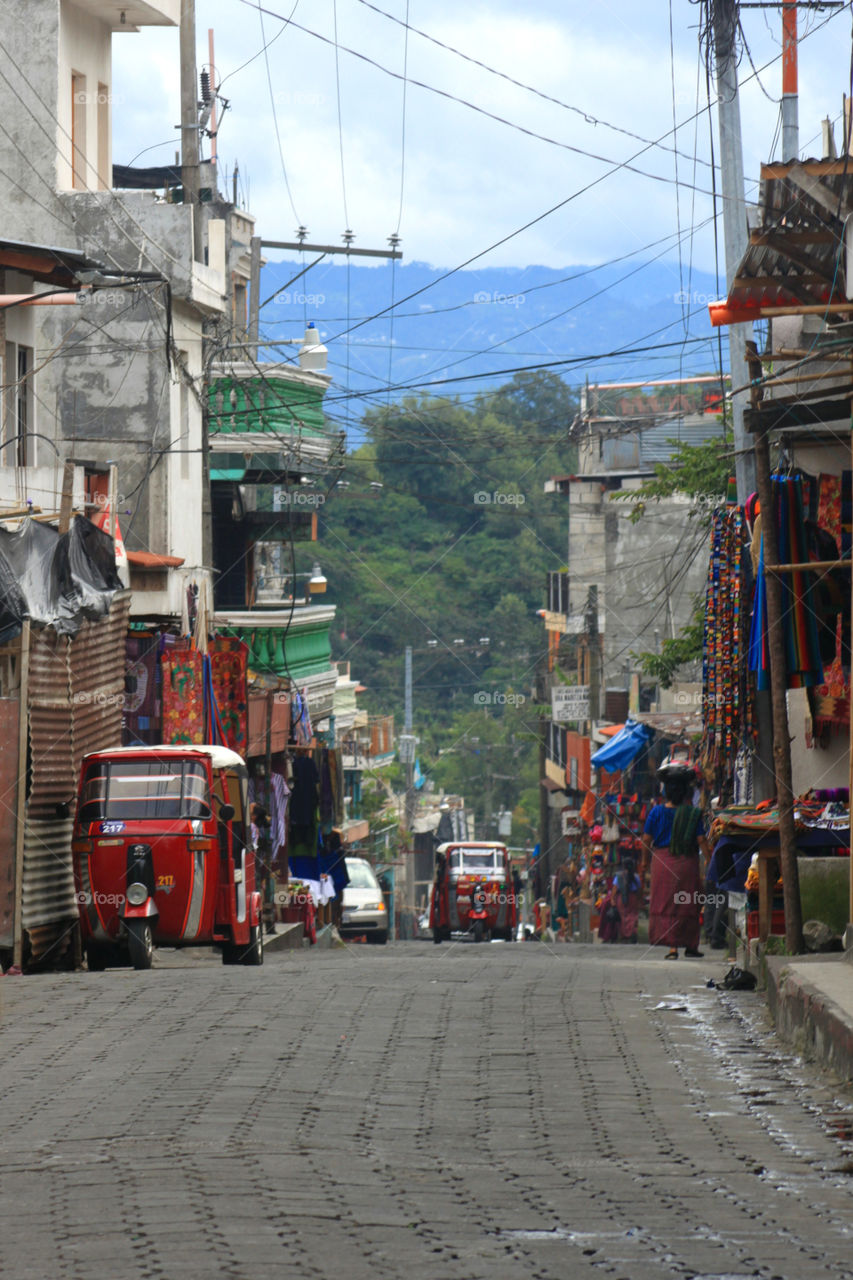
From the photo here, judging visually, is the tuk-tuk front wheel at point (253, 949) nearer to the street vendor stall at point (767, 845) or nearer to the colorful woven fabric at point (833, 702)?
the street vendor stall at point (767, 845)

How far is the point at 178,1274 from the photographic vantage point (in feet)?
17.1

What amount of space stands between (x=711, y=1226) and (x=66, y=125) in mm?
25608

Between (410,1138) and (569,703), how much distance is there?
35622mm

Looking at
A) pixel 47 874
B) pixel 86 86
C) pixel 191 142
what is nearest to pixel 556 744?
pixel 86 86

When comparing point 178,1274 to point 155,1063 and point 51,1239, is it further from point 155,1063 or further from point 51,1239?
point 155,1063

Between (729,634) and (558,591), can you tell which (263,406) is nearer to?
(729,634)

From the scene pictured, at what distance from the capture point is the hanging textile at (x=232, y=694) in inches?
1078

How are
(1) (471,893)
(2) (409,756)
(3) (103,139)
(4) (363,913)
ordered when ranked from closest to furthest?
(3) (103,139)
(1) (471,893)
(4) (363,913)
(2) (409,756)

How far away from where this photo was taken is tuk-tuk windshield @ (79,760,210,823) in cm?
1747

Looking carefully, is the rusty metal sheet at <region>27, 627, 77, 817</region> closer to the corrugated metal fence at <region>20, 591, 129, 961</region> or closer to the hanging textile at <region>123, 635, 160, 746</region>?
the corrugated metal fence at <region>20, 591, 129, 961</region>

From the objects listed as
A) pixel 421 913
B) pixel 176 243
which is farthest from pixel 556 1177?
pixel 421 913

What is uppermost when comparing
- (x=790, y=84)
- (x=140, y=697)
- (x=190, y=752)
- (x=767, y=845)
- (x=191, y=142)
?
(x=191, y=142)

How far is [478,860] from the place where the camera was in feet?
126

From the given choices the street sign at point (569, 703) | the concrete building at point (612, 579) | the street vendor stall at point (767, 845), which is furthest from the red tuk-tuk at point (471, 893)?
the street vendor stall at point (767, 845)
